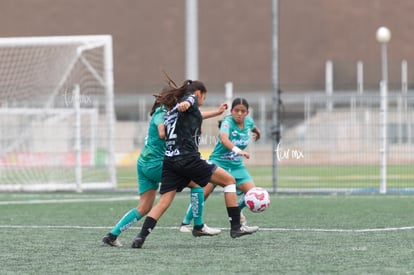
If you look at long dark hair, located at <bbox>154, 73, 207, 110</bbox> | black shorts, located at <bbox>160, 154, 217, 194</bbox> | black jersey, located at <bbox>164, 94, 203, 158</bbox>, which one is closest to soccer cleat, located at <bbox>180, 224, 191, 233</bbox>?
black shorts, located at <bbox>160, 154, 217, 194</bbox>

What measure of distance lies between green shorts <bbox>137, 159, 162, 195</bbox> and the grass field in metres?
0.61

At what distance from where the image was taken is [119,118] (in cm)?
2806

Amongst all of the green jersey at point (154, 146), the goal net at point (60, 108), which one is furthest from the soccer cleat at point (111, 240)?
the goal net at point (60, 108)

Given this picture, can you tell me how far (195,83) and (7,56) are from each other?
40.2 feet

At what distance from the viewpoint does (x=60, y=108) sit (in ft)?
74.7

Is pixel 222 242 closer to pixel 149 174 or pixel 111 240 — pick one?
pixel 149 174

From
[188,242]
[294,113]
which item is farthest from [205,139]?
[188,242]

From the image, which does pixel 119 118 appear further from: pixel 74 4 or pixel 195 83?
pixel 74 4

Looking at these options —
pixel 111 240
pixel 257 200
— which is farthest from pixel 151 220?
pixel 257 200

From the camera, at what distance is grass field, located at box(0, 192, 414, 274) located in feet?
29.2

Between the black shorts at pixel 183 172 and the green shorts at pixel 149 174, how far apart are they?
27 cm

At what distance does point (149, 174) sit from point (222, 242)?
1063 mm

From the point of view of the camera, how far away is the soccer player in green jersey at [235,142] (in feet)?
40.9

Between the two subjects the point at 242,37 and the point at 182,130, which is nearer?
the point at 182,130
